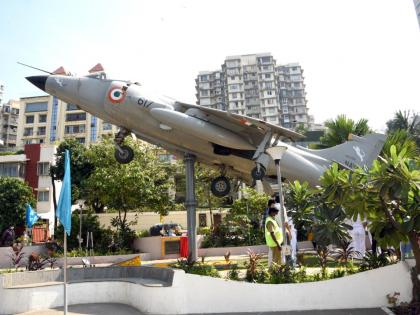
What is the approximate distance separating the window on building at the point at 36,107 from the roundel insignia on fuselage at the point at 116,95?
6505cm

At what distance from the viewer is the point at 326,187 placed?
8.02 m

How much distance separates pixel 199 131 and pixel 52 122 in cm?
6666

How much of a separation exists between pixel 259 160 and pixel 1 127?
94339mm

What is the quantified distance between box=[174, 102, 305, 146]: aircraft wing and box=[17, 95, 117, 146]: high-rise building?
59.5 metres

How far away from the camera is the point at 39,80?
14.0 m

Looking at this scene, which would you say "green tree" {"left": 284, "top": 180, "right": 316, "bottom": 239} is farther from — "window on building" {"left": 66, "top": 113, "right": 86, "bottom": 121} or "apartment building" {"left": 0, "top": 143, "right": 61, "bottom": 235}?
"window on building" {"left": 66, "top": 113, "right": 86, "bottom": 121}

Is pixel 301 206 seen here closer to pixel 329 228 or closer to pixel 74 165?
pixel 329 228

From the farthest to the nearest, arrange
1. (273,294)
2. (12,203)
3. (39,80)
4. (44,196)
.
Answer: (44,196)
(12,203)
(39,80)
(273,294)

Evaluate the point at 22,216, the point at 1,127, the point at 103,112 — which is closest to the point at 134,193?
the point at 103,112

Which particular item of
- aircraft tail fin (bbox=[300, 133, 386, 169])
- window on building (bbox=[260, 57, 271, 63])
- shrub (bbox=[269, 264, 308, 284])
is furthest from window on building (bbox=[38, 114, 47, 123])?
shrub (bbox=[269, 264, 308, 284])

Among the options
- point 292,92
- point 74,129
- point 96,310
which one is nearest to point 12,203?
point 96,310

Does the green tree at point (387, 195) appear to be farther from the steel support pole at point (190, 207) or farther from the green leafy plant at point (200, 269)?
the steel support pole at point (190, 207)

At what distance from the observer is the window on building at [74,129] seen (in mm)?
70125

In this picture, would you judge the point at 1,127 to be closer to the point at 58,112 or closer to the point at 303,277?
the point at 58,112
